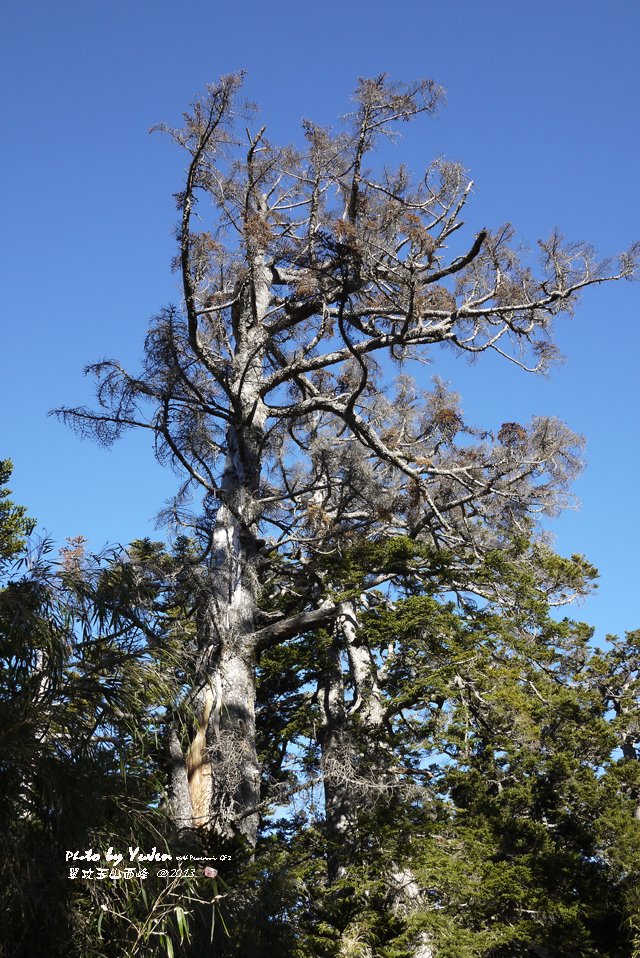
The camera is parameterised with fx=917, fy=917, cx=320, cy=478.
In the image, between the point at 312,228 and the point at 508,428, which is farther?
the point at 508,428

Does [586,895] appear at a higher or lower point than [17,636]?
lower

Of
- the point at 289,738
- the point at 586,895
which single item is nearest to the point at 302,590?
the point at 289,738

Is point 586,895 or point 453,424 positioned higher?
point 453,424

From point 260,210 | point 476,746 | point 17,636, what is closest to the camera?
point 17,636

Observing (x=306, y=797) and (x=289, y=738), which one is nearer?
(x=306, y=797)

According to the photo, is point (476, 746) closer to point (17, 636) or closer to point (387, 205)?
point (387, 205)

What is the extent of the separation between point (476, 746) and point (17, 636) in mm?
7654

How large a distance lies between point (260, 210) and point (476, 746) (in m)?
7.81

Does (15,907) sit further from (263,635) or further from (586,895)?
(586,895)

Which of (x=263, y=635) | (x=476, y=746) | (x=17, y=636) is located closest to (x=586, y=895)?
(x=476, y=746)

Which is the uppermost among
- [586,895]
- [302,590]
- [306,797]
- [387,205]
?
[387,205]

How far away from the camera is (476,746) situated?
11758 mm

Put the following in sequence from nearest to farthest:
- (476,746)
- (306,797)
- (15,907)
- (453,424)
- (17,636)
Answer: (15,907) → (17,636) → (306,797) → (476,746) → (453,424)

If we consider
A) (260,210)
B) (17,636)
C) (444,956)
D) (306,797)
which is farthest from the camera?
(260,210)
